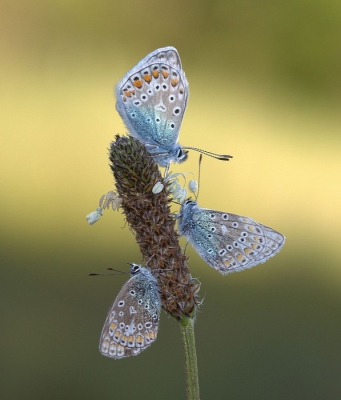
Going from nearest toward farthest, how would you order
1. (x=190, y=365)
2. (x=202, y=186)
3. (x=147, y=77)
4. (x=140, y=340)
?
(x=190, y=365) < (x=140, y=340) < (x=147, y=77) < (x=202, y=186)

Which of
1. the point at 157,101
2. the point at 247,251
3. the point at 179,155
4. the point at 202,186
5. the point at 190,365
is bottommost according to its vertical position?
the point at 202,186

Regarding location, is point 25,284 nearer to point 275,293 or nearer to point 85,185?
point 85,185

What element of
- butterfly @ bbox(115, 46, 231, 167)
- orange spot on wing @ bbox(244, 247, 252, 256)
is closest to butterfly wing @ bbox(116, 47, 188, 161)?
butterfly @ bbox(115, 46, 231, 167)

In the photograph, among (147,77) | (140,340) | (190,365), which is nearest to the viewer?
(190,365)

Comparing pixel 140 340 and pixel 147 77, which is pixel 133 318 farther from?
pixel 147 77

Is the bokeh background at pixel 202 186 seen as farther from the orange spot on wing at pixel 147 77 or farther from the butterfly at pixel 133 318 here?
the orange spot on wing at pixel 147 77

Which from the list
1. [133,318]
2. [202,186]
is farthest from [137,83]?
[202,186]

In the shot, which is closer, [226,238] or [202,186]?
[226,238]
